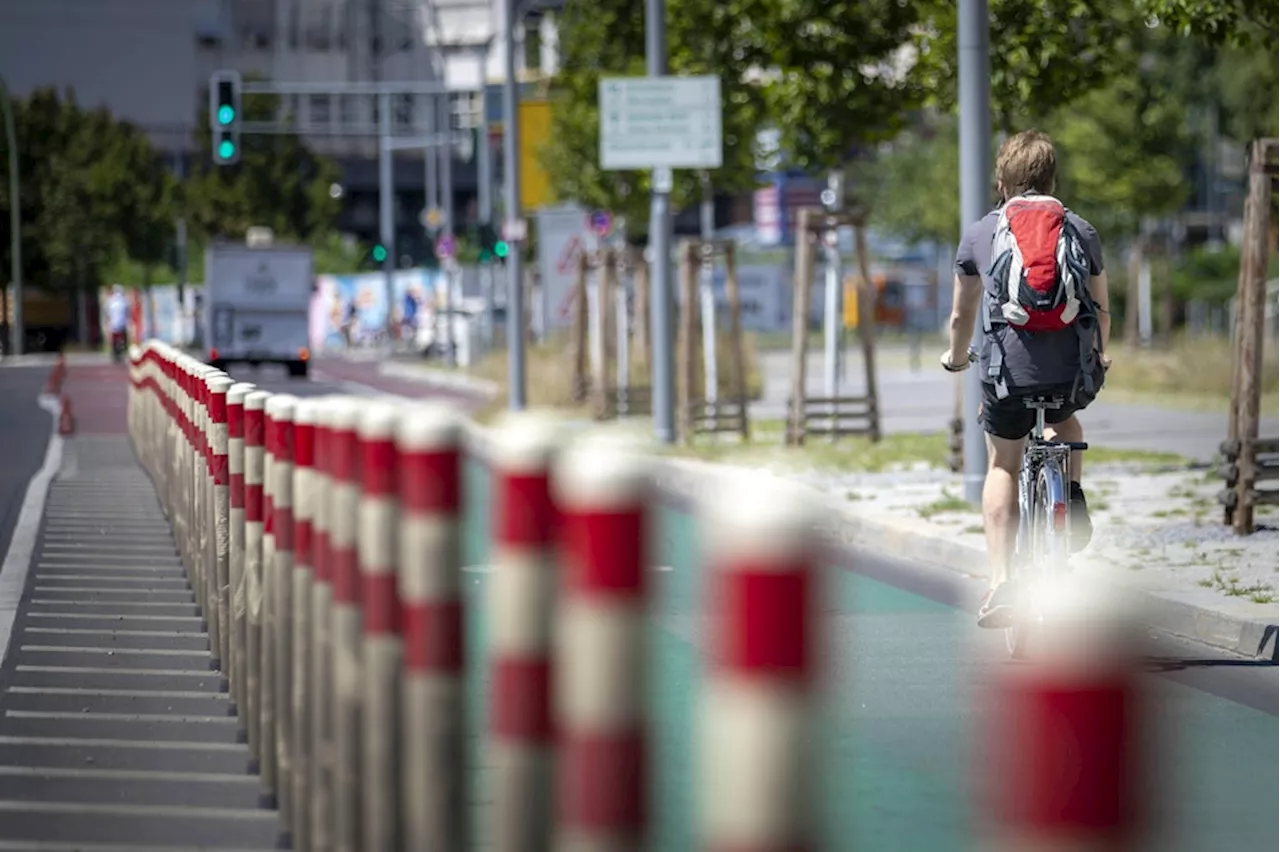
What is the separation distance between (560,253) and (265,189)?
185 feet

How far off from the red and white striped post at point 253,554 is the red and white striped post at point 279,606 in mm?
298

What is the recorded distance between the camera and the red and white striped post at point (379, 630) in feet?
15.9

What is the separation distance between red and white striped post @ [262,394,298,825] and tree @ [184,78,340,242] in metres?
81.3

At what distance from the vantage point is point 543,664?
154 inches

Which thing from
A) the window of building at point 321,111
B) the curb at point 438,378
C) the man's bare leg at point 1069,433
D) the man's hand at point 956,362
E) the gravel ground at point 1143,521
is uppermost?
the window of building at point 321,111

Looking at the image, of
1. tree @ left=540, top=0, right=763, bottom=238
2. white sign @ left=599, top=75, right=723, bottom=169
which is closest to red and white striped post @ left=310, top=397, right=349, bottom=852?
white sign @ left=599, top=75, right=723, bottom=169

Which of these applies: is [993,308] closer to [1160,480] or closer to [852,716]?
[852,716]

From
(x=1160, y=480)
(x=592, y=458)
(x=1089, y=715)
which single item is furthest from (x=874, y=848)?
(x=1160, y=480)

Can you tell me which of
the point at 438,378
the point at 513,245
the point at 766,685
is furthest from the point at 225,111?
the point at 766,685

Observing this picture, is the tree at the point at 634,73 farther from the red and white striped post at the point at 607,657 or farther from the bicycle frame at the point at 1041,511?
the red and white striped post at the point at 607,657

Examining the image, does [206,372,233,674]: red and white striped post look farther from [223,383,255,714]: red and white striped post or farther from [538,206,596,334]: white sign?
[538,206,596,334]: white sign

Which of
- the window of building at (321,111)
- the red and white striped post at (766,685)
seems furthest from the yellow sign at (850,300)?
the window of building at (321,111)

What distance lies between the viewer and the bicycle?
9.09 meters

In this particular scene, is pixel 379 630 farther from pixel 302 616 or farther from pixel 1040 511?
pixel 1040 511
